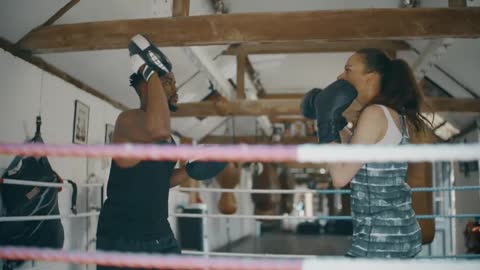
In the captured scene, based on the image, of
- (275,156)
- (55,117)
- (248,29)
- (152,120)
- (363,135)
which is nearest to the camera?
(275,156)

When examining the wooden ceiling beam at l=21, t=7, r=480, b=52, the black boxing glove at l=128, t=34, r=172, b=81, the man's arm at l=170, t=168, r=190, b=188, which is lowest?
the man's arm at l=170, t=168, r=190, b=188

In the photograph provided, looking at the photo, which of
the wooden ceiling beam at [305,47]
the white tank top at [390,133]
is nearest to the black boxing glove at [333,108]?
the white tank top at [390,133]

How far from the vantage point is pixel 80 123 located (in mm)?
4371

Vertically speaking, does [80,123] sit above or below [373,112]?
above

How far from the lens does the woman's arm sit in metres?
1.28

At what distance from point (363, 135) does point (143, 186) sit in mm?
753

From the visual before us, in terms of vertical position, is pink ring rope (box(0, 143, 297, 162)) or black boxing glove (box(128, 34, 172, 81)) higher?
black boxing glove (box(128, 34, 172, 81))

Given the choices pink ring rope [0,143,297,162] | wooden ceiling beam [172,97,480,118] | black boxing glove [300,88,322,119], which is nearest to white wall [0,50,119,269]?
wooden ceiling beam [172,97,480,118]

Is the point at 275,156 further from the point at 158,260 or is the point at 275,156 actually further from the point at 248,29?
the point at 248,29

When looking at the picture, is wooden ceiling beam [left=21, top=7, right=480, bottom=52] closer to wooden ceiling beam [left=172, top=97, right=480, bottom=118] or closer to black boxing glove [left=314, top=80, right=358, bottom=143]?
black boxing glove [left=314, top=80, right=358, bottom=143]

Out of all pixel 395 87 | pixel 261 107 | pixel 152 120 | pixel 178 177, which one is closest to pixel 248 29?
pixel 178 177

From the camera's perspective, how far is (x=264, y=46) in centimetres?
567

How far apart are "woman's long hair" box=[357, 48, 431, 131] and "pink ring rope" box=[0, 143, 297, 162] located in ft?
2.58

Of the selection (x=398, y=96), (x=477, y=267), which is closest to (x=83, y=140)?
(x=398, y=96)
